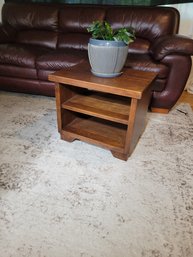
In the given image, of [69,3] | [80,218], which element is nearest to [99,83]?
[80,218]

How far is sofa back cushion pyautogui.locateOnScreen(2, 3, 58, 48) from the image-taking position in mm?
2553

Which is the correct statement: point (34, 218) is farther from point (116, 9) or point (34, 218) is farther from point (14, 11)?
point (14, 11)

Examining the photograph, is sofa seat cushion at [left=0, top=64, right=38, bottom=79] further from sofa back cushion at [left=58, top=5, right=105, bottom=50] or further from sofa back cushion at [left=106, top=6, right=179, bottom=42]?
sofa back cushion at [left=106, top=6, right=179, bottom=42]

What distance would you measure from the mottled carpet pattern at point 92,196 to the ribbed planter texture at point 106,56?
1.85 ft

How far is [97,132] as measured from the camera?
1524mm

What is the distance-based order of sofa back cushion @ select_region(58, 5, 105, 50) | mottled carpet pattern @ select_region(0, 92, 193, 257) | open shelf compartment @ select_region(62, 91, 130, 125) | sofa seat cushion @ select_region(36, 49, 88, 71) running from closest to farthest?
mottled carpet pattern @ select_region(0, 92, 193, 257) → open shelf compartment @ select_region(62, 91, 130, 125) → sofa seat cushion @ select_region(36, 49, 88, 71) → sofa back cushion @ select_region(58, 5, 105, 50)

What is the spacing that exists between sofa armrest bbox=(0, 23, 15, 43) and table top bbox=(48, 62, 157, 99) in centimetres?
162

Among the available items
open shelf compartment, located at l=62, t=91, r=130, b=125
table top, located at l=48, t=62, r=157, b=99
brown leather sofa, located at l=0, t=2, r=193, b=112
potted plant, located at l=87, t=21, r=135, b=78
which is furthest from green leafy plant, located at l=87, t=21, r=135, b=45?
brown leather sofa, located at l=0, t=2, r=193, b=112

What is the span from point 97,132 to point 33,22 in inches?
76.7

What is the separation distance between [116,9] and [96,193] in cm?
215

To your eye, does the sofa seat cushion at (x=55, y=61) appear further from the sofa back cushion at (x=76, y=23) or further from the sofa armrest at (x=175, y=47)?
the sofa armrest at (x=175, y=47)

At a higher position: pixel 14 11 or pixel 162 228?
pixel 14 11

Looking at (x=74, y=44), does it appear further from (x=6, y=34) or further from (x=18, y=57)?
(x=6, y=34)

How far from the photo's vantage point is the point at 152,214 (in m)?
1.06
